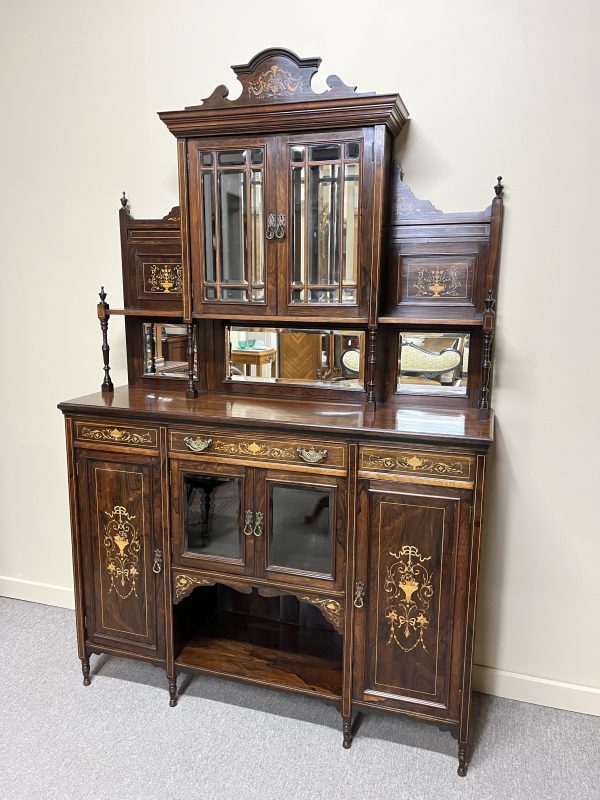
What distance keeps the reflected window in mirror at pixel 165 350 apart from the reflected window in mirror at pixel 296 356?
8.4 inches

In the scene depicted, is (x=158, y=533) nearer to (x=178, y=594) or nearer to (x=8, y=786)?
(x=178, y=594)

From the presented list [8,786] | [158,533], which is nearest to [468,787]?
[158,533]

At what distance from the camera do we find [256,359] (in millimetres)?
2326

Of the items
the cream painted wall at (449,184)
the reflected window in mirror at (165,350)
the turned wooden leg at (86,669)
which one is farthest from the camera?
the reflected window in mirror at (165,350)

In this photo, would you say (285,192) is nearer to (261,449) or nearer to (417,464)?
(261,449)

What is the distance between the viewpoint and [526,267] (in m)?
2.04

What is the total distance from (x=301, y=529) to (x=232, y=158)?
128 centimetres

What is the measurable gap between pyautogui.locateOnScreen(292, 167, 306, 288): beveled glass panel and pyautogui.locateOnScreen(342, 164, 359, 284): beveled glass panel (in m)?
0.15

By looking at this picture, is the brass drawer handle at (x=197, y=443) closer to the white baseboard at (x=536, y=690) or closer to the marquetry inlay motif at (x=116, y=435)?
the marquetry inlay motif at (x=116, y=435)

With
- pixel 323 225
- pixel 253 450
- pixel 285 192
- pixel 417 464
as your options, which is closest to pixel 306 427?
pixel 253 450

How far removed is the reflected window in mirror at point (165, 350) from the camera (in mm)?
2449

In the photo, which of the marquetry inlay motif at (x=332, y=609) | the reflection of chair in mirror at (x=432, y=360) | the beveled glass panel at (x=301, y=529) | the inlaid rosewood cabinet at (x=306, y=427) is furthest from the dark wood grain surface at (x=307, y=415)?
the marquetry inlay motif at (x=332, y=609)

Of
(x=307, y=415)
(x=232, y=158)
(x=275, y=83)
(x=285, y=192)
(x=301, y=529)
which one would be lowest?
(x=301, y=529)

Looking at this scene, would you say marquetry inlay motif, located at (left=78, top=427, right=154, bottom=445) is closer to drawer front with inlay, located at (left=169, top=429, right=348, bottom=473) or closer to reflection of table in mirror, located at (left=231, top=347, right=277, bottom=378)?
drawer front with inlay, located at (left=169, top=429, right=348, bottom=473)
